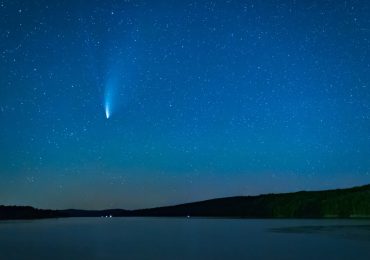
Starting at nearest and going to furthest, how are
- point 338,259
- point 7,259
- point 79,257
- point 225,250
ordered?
point 338,259 → point 7,259 → point 79,257 → point 225,250


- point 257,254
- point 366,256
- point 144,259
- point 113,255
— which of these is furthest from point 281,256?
point 113,255

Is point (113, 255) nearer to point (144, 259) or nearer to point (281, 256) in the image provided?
point (144, 259)

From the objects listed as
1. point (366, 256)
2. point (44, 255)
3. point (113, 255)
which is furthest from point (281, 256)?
point (44, 255)

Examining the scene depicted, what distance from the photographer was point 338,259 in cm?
3844

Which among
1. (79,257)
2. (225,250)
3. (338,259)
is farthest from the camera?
(225,250)

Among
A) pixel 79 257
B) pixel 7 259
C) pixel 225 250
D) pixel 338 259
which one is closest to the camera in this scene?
pixel 338 259

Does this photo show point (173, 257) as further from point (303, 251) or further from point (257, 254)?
point (303, 251)

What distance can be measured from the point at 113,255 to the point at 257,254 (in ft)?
44.4

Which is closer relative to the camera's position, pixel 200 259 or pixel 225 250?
pixel 200 259

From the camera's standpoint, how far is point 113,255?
1809 inches

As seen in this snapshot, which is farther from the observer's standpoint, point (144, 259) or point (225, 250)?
point (225, 250)

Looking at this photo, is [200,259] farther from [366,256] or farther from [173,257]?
[366,256]

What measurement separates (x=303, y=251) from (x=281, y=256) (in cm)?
Result: 491

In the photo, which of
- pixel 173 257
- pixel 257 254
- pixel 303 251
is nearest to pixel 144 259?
pixel 173 257
